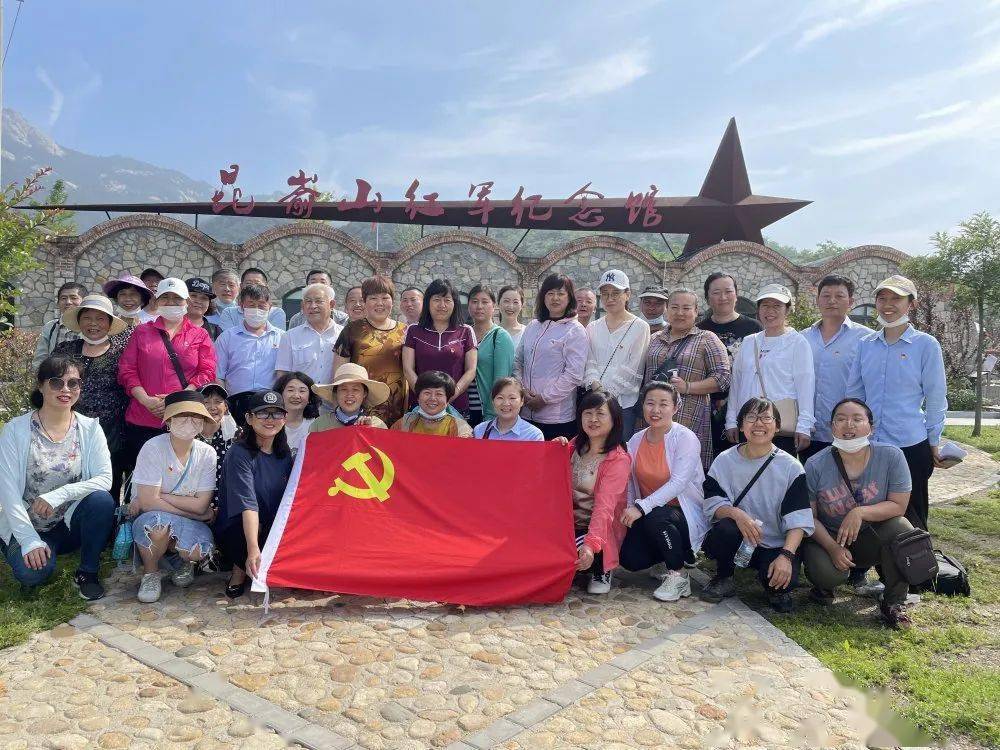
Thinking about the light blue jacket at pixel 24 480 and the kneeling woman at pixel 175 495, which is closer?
the light blue jacket at pixel 24 480

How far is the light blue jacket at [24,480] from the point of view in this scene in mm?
4559

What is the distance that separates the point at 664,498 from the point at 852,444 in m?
1.26

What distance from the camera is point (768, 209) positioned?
20266 millimetres

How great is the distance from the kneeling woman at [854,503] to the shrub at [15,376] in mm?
9843

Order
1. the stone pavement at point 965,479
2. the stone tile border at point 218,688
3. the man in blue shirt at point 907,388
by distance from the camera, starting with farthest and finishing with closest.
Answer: the stone pavement at point 965,479 < the man in blue shirt at point 907,388 < the stone tile border at point 218,688

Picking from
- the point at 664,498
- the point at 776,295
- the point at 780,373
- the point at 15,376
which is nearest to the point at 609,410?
the point at 664,498

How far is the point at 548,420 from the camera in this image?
6.06 metres

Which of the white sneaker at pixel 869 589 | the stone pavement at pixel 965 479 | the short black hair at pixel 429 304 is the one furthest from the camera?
the stone pavement at pixel 965 479

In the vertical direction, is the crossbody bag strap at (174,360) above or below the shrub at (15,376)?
above

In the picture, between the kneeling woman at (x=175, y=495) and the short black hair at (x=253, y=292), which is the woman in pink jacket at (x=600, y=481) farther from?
the short black hair at (x=253, y=292)

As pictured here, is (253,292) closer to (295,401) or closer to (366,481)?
(295,401)

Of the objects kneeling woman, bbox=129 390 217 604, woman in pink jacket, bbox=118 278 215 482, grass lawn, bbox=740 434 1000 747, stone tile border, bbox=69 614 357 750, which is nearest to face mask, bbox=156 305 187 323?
woman in pink jacket, bbox=118 278 215 482

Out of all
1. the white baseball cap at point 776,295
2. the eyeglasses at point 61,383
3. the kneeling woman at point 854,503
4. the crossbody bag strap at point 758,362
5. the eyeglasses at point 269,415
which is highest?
the white baseball cap at point 776,295

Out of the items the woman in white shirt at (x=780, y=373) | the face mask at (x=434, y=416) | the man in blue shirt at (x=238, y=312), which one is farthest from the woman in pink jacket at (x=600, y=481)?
the man in blue shirt at (x=238, y=312)
